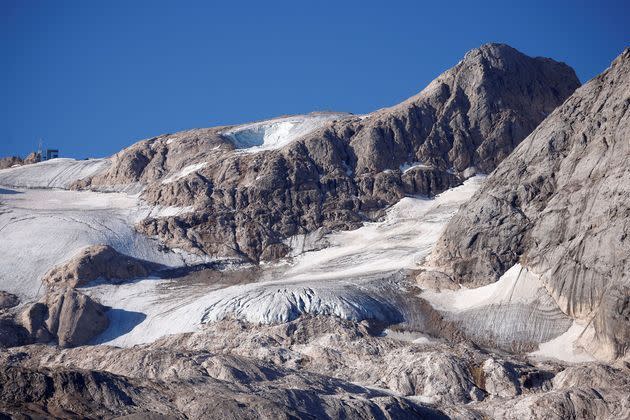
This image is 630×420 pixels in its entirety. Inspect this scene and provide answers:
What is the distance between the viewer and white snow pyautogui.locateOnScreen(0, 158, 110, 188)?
5118 inches

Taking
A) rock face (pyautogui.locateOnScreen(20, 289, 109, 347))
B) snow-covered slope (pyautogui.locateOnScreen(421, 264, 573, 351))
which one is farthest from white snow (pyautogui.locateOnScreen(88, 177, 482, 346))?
snow-covered slope (pyautogui.locateOnScreen(421, 264, 573, 351))

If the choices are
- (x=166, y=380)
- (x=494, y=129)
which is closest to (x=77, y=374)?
(x=166, y=380)

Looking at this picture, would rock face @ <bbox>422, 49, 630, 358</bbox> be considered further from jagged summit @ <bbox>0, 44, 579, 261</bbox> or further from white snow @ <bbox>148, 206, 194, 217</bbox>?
white snow @ <bbox>148, 206, 194, 217</bbox>

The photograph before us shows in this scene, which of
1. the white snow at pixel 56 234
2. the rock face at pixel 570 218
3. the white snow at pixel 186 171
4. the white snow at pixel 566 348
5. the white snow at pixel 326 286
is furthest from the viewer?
the white snow at pixel 186 171

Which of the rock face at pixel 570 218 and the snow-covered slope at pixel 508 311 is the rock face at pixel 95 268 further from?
the snow-covered slope at pixel 508 311

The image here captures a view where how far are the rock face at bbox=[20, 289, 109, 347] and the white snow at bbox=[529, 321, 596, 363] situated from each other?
32.2 meters

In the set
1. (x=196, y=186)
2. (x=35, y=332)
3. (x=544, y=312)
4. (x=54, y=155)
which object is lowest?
(x=544, y=312)

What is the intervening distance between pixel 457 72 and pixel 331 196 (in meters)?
21.5

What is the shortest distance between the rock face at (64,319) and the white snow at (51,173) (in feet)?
130

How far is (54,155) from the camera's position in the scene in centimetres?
14762

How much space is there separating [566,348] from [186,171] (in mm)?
52256

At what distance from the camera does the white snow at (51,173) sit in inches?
5118

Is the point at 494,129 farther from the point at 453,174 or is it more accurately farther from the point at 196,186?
the point at 196,186

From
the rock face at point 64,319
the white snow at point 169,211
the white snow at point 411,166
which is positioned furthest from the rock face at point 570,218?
the white snow at point 169,211
